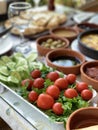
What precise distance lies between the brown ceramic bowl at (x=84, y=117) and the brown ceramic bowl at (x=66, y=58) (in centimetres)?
28

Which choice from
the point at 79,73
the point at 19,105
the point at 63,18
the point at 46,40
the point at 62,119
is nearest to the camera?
the point at 62,119

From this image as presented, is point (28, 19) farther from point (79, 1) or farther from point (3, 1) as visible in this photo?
point (79, 1)

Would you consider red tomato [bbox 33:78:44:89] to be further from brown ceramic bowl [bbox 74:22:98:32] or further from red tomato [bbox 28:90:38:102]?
brown ceramic bowl [bbox 74:22:98:32]

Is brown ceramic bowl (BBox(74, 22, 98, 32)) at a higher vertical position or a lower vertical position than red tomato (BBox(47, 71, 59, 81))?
lower

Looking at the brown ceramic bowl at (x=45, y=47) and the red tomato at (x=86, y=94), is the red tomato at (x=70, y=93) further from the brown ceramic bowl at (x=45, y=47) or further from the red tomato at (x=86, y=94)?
the brown ceramic bowl at (x=45, y=47)

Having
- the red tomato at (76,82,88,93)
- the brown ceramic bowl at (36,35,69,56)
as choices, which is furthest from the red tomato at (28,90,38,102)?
the brown ceramic bowl at (36,35,69,56)

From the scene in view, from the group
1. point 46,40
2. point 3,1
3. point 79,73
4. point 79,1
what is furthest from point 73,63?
point 79,1

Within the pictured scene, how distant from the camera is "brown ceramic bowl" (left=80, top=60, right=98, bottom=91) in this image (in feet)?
2.77

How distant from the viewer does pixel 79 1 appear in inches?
95.3

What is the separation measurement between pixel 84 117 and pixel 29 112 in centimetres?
18

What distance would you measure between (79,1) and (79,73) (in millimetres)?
1616

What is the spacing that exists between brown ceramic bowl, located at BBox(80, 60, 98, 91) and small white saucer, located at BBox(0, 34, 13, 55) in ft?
1.25

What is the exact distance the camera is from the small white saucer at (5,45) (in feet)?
3.61

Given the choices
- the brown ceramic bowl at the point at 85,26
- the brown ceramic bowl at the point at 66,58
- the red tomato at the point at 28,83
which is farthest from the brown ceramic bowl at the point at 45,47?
the red tomato at the point at 28,83
